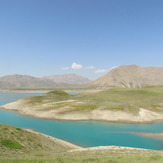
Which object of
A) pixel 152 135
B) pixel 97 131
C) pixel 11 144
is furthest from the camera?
pixel 97 131

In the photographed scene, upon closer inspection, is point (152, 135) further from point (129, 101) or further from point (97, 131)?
point (129, 101)

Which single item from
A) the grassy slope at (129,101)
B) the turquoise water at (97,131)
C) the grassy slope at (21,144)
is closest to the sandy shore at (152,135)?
the turquoise water at (97,131)

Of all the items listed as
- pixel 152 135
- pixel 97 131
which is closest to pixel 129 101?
pixel 152 135

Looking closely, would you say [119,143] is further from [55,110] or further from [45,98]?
[45,98]

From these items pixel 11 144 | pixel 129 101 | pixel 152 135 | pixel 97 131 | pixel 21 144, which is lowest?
pixel 152 135

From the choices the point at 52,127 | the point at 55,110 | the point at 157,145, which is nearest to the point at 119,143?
the point at 157,145

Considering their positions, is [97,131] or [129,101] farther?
[129,101]

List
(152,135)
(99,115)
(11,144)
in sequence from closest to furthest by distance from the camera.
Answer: (11,144) < (152,135) < (99,115)

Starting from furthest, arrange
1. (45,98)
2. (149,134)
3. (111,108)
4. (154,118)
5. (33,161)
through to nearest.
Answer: (45,98)
(111,108)
(154,118)
(149,134)
(33,161)
